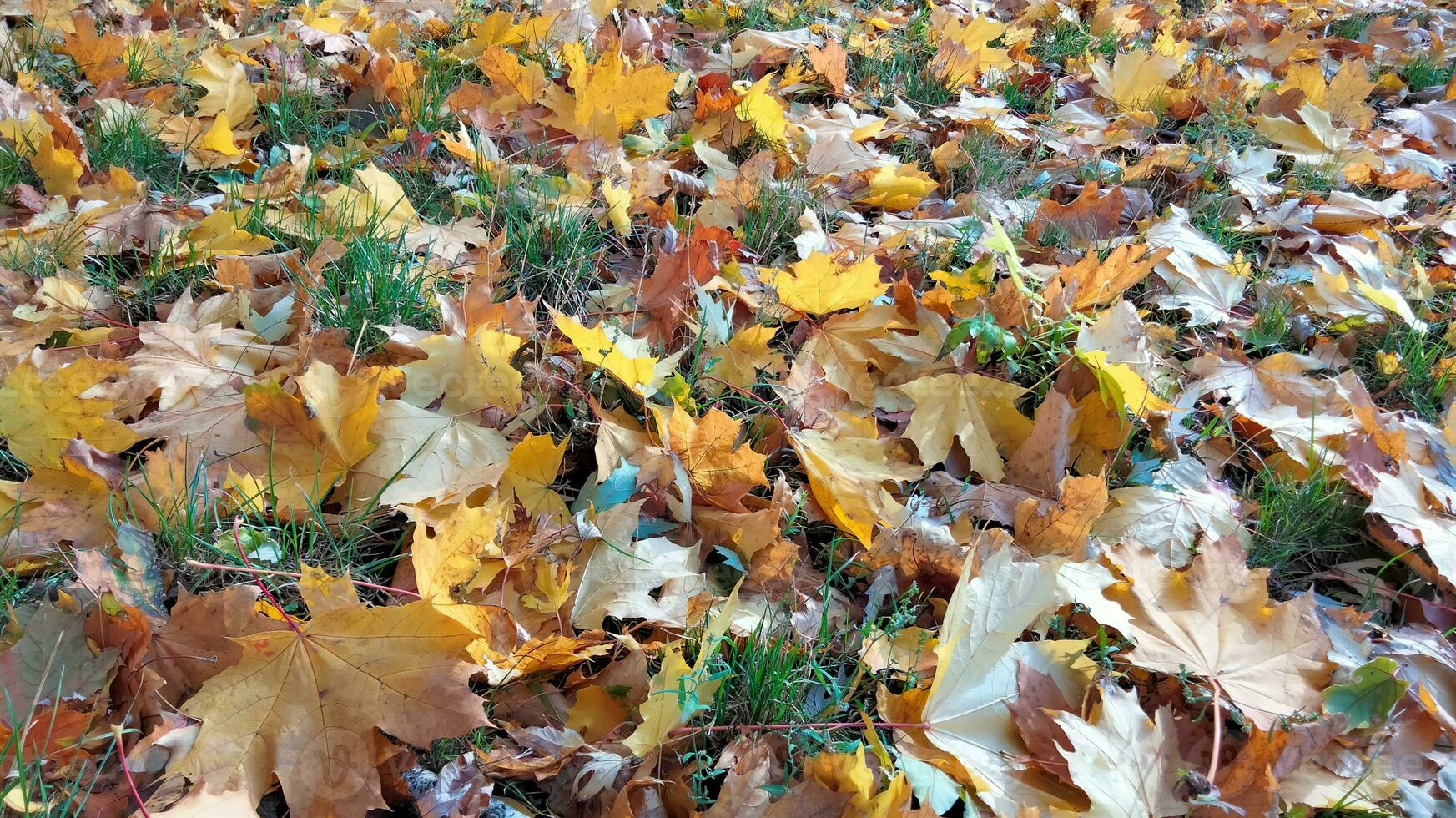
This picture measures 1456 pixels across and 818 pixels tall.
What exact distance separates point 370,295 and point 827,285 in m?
0.85

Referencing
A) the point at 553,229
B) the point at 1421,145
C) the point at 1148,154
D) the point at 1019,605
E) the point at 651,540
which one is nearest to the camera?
the point at 1019,605

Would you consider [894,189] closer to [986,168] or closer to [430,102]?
[986,168]

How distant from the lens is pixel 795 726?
42.9 inches

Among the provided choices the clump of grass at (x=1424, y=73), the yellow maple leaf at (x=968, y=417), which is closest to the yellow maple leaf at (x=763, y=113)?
the yellow maple leaf at (x=968, y=417)

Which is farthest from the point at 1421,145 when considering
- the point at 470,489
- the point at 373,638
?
the point at 373,638

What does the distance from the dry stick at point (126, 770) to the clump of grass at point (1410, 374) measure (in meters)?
2.17

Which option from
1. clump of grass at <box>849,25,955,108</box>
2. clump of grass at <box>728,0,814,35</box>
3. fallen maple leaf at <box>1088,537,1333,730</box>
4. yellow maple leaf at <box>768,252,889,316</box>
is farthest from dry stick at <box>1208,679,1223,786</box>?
clump of grass at <box>728,0,814,35</box>

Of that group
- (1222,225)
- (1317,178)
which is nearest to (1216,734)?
(1222,225)

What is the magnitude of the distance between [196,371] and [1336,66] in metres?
3.76

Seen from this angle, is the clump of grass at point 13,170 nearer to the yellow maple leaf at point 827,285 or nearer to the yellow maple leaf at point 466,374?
the yellow maple leaf at point 466,374

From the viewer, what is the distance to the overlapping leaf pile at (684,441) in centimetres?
102

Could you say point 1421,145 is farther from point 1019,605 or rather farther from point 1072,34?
point 1019,605

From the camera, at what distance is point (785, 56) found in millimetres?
2707

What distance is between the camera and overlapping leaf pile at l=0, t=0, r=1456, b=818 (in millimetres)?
1024
